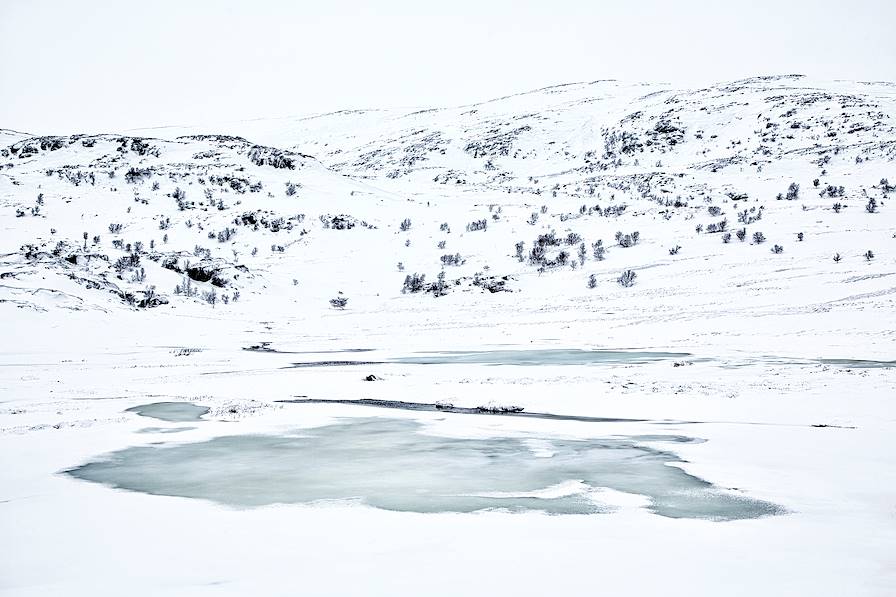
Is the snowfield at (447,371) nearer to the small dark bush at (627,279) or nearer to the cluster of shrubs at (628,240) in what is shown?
the cluster of shrubs at (628,240)

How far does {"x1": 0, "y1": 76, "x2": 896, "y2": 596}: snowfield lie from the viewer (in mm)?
4250

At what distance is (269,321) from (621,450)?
16452mm

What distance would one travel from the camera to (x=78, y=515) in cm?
510

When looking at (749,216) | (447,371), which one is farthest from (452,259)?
(447,371)

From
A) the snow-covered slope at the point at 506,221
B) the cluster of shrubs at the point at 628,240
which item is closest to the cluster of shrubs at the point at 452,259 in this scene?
the snow-covered slope at the point at 506,221

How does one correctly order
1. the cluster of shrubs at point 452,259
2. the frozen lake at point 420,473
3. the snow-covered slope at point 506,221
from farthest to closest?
the cluster of shrubs at point 452,259 → the snow-covered slope at point 506,221 → the frozen lake at point 420,473

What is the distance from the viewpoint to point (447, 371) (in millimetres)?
13000

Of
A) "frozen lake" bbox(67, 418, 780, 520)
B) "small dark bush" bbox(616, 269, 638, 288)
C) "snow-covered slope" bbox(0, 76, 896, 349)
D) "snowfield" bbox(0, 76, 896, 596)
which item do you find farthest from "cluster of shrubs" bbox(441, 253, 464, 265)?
"frozen lake" bbox(67, 418, 780, 520)

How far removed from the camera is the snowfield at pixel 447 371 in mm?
4250

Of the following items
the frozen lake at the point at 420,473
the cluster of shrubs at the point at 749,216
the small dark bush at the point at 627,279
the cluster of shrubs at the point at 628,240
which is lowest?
the frozen lake at the point at 420,473

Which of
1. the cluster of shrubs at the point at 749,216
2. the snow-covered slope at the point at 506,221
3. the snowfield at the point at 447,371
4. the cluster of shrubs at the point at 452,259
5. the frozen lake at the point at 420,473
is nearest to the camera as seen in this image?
the snowfield at the point at 447,371

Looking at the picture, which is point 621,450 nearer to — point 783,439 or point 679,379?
point 783,439

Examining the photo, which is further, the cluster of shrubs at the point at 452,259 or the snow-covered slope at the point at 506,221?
the cluster of shrubs at the point at 452,259

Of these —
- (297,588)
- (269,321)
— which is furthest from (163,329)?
(297,588)
